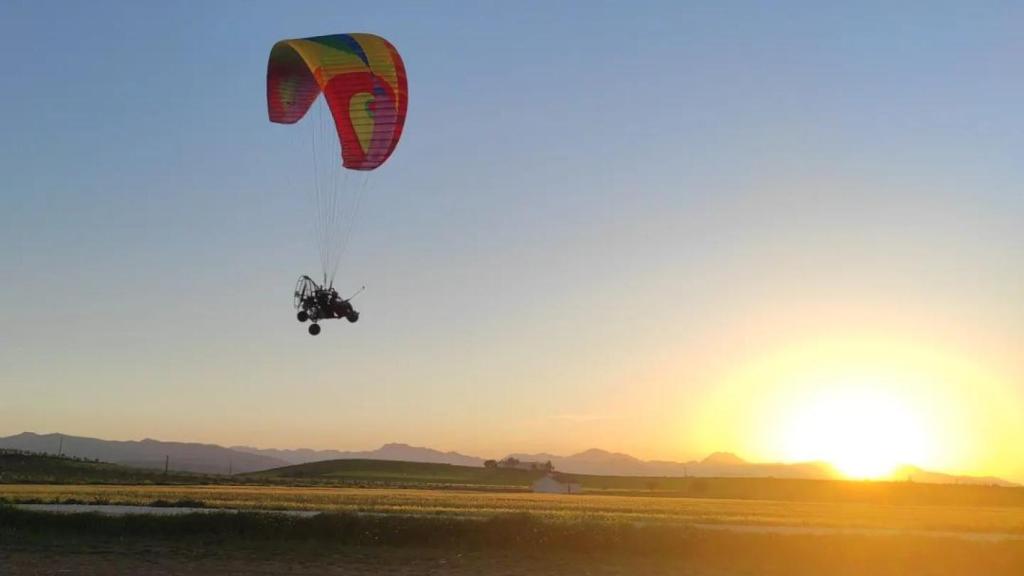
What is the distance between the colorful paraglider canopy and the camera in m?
27.1

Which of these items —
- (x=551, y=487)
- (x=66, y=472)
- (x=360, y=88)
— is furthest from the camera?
(x=551, y=487)

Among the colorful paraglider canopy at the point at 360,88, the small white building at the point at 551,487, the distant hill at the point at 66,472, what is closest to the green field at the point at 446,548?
the colorful paraglider canopy at the point at 360,88

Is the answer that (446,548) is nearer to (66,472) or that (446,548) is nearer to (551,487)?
(551,487)

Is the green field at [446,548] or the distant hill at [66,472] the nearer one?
the green field at [446,548]

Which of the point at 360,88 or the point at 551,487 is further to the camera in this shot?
the point at 551,487

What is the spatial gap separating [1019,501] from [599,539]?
84549 millimetres

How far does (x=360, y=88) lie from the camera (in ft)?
89.4

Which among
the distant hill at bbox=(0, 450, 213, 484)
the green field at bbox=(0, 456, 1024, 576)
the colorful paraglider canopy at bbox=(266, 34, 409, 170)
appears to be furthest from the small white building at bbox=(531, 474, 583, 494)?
the colorful paraglider canopy at bbox=(266, 34, 409, 170)

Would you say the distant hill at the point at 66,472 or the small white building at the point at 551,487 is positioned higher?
the distant hill at the point at 66,472

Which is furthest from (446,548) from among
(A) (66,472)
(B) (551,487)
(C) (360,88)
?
(A) (66,472)

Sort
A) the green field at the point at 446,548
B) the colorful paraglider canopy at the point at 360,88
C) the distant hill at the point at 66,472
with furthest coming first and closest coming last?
the distant hill at the point at 66,472 → the colorful paraglider canopy at the point at 360,88 → the green field at the point at 446,548

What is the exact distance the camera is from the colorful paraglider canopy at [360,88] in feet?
88.9

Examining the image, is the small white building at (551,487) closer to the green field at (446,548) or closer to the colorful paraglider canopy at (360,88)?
the green field at (446,548)

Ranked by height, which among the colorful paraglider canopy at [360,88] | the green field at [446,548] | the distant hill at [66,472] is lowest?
the green field at [446,548]
